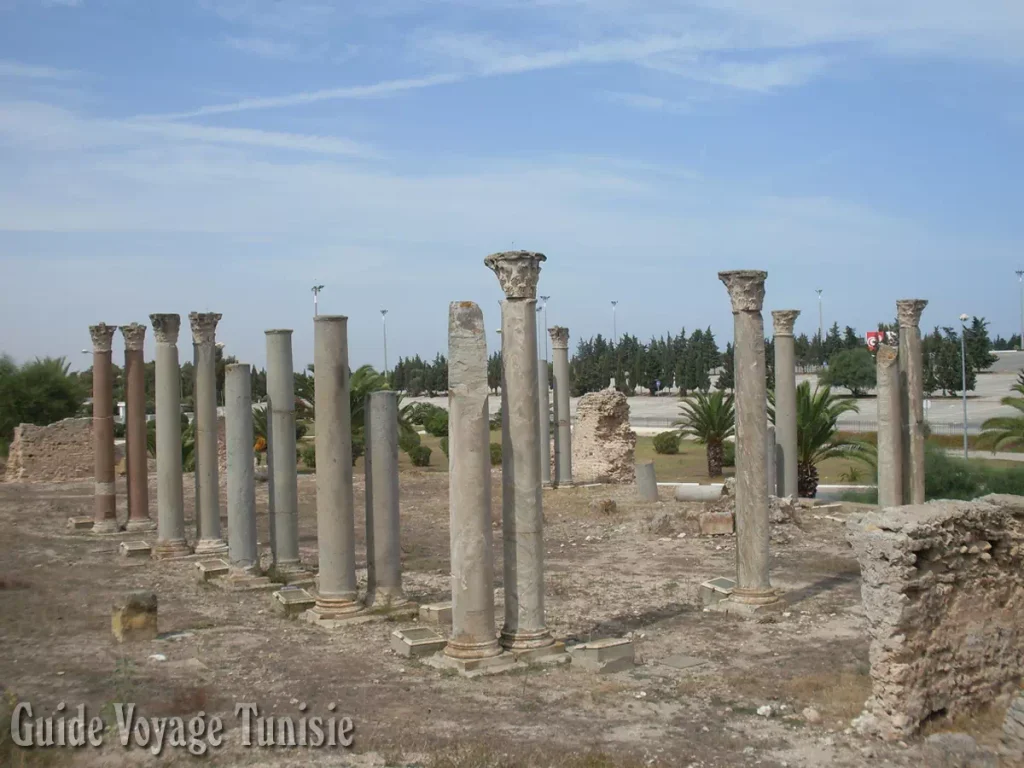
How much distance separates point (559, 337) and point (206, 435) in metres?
11.5

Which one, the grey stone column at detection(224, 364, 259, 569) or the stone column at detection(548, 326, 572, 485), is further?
the stone column at detection(548, 326, 572, 485)

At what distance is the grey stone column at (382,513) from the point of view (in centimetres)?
1154

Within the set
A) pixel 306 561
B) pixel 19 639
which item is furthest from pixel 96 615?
pixel 306 561

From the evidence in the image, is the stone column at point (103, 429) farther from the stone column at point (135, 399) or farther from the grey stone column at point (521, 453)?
A: the grey stone column at point (521, 453)

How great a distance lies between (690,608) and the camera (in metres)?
11.6

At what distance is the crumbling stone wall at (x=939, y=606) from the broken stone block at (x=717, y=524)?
353 inches

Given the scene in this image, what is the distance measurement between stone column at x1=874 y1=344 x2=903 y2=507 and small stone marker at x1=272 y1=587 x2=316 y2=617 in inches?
336

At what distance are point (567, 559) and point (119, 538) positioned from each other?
26.4ft

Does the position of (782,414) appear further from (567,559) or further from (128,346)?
(128,346)

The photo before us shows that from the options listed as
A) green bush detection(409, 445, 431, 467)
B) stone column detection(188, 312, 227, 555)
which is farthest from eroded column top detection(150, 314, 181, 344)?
green bush detection(409, 445, 431, 467)

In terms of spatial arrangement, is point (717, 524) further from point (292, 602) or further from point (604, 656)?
point (604, 656)

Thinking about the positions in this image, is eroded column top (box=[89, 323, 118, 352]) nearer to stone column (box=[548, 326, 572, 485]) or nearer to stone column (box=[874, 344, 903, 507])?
stone column (box=[548, 326, 572, 485])

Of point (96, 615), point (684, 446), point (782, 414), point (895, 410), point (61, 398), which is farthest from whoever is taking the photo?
point (684, 446)

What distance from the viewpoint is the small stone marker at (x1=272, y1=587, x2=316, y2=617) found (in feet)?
37.6
